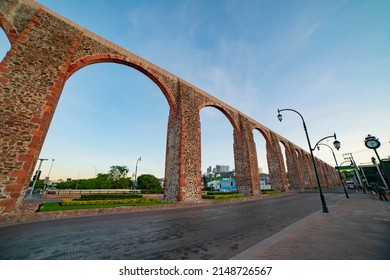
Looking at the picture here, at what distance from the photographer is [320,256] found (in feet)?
9.64

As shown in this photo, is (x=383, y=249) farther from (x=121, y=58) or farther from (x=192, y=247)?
(x=121, y=58)

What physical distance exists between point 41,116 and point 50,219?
507 cm

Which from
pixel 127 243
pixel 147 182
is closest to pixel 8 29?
pixel 127 243

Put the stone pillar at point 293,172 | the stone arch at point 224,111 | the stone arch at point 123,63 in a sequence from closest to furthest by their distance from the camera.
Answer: the stone arch at point 123,63, the stone arch at point 224,111, the stone pillar at point 293,172

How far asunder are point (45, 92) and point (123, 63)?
6.33m

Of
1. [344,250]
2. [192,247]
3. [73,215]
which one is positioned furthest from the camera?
[73,215]

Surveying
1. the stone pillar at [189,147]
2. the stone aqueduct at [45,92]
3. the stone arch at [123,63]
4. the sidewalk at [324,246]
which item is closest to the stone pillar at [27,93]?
the stone aqueduct at [45,92]

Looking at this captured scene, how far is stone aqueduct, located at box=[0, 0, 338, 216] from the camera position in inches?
282

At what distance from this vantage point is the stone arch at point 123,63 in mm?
10312

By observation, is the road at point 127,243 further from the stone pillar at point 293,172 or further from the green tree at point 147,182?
the green tree at point 147,182

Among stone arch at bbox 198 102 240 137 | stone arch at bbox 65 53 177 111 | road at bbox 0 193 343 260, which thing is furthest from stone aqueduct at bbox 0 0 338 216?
road at bbox 0 193 343 260

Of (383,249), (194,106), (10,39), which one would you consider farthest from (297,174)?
(10,39)

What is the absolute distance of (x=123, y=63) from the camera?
43.0 feet
